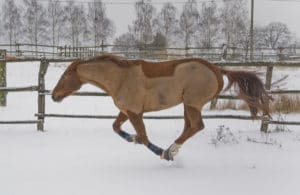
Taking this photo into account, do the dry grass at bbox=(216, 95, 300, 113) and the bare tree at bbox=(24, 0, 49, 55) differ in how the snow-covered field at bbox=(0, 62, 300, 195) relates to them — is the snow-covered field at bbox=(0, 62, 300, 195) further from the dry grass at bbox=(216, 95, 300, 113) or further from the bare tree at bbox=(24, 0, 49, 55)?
the bare tree at bbox=(24, 0, 49, 55)

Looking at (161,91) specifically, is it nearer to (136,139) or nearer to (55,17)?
(136,139)

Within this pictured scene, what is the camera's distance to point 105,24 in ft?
152

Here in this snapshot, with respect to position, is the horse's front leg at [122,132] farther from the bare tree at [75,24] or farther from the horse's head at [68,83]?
the bare tree at [75,24]

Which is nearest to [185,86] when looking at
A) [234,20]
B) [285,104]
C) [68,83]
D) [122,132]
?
[122,132]

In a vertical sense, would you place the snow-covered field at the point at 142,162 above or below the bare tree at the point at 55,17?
below

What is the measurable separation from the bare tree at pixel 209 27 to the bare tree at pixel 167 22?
3.63 meters

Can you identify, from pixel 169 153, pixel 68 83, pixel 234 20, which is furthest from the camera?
pixel 234 20

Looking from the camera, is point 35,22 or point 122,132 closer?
point 122,132

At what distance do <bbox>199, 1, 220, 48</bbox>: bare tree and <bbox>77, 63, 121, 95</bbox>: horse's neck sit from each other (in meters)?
37.7

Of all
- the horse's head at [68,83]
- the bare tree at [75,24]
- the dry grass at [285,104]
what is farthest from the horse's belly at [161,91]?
the bare tree at [75,24]

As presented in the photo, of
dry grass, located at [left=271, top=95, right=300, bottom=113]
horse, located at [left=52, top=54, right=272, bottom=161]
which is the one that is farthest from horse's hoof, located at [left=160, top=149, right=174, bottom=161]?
dry grass, located at [left=271, top=95, right=300, bottom=113]

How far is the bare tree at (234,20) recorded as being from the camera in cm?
3991

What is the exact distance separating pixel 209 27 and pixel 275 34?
86.5 ft

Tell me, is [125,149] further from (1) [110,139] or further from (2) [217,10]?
(2) [217,10]
